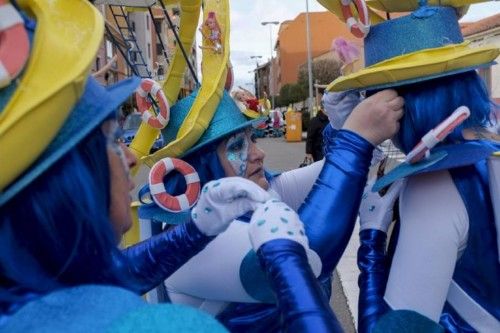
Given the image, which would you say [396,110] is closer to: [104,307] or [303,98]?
[104,307]

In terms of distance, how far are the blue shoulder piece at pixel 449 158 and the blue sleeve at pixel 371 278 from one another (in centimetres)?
21

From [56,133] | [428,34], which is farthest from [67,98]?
[428,34]

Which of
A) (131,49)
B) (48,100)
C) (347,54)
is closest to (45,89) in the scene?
(48,100)

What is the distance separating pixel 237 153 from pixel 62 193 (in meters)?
1.17

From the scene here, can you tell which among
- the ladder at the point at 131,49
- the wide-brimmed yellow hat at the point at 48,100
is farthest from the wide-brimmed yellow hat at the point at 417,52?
the ladder at the point at 131,49

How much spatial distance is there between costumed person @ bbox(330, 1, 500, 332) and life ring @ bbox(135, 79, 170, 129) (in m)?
0.74

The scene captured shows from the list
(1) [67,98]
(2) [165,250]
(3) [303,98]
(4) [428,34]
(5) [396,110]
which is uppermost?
(1) [67,98]

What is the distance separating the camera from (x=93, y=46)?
36.1 inches

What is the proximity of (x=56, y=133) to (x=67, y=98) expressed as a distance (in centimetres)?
6

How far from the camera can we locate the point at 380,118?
5.02ft

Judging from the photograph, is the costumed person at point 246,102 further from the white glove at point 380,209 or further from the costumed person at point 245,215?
the white glove at point 380,209

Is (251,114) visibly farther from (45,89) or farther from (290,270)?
(45,89)

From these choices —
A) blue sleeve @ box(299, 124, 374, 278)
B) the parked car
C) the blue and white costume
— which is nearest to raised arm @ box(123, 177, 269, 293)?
blue sleeve @ box(299, 124, 374, 278)

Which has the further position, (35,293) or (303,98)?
(303,98)
